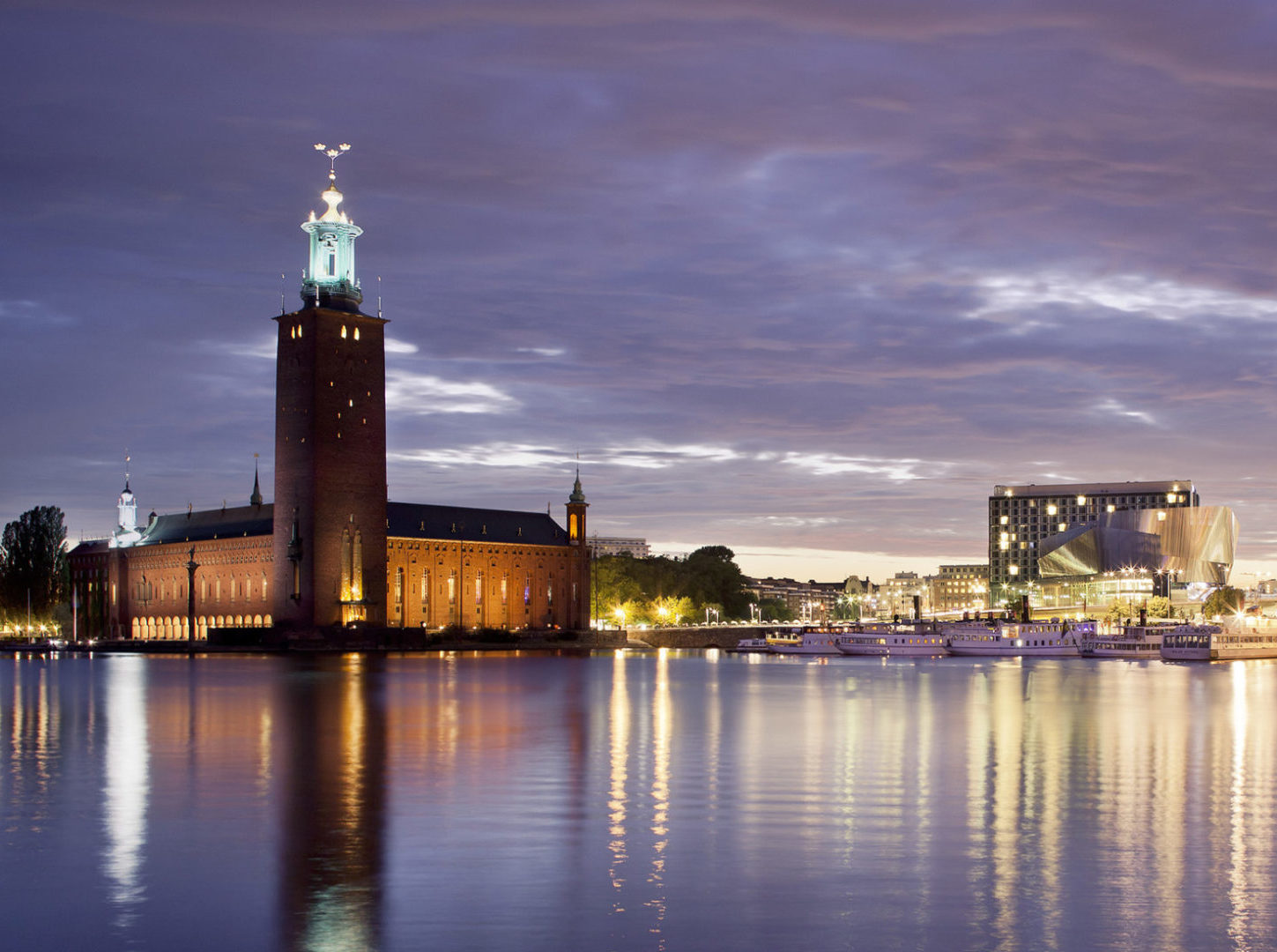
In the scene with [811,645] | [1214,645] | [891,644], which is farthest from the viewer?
[811,645]

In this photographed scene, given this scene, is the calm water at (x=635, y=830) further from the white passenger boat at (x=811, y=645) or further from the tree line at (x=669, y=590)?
the tree line at (x=669, y=590)

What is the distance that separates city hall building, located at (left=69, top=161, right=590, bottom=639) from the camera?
10831 centimetres

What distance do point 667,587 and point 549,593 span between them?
16912mm

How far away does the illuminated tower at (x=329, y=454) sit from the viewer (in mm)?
107812

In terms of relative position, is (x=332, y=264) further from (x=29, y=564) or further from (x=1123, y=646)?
(x=1123, y=646)

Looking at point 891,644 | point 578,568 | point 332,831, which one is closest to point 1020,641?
point 891,644

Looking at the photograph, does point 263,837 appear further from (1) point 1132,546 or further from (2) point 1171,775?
(1) point 1132,546

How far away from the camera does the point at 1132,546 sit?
18588cm

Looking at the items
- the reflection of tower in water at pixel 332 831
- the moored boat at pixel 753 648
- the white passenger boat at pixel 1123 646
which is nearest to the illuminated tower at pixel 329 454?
the moored boat at pixel 753 648

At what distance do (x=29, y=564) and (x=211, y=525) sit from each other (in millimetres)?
21537

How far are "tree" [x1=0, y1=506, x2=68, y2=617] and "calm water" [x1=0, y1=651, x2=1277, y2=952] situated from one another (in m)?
83.7

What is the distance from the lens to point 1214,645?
3701 inches

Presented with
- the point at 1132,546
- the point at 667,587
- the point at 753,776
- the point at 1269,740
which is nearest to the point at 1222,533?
the point at 1132,546

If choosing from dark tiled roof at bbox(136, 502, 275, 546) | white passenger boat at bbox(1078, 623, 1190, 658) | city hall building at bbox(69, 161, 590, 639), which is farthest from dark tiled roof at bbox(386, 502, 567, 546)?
white passenger boat at bbox(1078, 623, 1190, 658)
